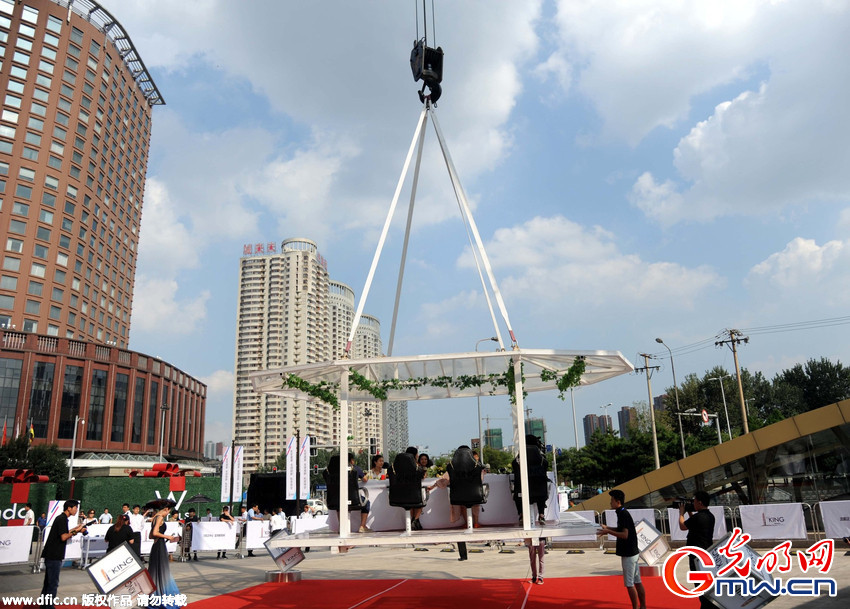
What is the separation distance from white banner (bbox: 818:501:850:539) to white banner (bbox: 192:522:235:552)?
1799 centimetres

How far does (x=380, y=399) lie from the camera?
14039 millimetres

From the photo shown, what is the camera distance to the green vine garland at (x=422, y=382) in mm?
10766

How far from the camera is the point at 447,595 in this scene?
436 inches

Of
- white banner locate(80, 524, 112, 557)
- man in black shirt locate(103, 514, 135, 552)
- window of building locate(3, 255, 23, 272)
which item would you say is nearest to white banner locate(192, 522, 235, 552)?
white banner locate(80, 524, 112, 557)

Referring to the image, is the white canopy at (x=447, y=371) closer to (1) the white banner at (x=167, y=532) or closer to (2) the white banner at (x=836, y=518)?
(2) the white banner at (x=836, y=518)

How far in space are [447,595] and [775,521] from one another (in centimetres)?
1112

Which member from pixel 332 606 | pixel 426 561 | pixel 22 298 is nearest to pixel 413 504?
pixel 332 606

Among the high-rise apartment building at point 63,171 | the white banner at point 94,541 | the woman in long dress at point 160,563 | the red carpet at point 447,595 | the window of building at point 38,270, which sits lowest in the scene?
the red carpet at point 447,595

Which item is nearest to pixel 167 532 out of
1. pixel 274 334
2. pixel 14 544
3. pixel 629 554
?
pixel 14 544

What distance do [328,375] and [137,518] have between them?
37.5 feet

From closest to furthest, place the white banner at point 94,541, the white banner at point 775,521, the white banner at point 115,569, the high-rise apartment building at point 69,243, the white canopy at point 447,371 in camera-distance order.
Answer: the white banner at point 115,569
the white canopy at point 447,371
the white banner at point 775,521
the white banner at point 94,541
the high-rise apartment building at point 69,243

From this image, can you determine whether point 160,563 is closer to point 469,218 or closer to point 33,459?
point 469,218

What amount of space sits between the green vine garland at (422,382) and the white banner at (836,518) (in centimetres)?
936

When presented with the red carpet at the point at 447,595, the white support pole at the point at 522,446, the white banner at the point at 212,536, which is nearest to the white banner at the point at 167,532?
the white banner at the point at 212,536
